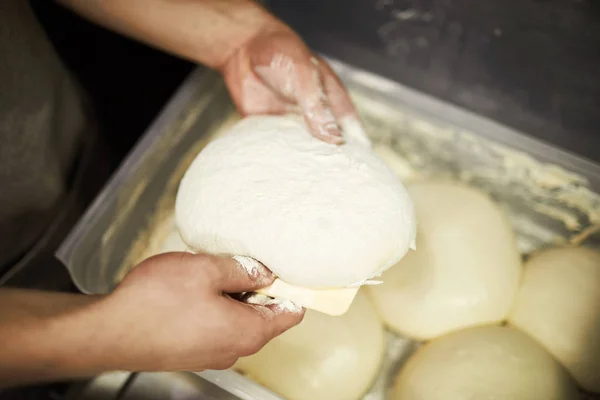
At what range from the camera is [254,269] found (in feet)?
1.97

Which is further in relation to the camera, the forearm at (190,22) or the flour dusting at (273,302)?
the forearm at (190,22)

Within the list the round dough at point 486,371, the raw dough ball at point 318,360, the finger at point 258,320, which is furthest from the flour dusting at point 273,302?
the round dough at point 486,371

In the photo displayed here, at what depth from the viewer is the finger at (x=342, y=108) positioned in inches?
29.5

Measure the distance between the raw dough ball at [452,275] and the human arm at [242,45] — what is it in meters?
0.24

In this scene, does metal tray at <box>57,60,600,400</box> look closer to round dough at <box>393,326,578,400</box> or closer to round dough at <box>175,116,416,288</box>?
round dough at <box>393,326,578,400</box>

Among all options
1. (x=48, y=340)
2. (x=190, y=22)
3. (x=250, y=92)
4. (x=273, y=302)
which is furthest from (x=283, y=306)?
(x=190, y=22)

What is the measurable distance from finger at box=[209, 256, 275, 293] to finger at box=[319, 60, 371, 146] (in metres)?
0.26

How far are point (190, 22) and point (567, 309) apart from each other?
753mm

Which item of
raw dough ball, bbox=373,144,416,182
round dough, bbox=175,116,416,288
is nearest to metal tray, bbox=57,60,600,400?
raw dough ball, bbox=373,144,416,182

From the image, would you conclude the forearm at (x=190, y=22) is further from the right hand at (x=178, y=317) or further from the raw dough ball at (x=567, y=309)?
the raw dough ball at (x=567, y=309)

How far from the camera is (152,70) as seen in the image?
117 cm

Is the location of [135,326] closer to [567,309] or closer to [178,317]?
[178,317]

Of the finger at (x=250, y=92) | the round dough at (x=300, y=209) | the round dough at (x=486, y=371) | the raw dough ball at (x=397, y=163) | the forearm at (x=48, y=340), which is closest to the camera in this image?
the forearm at (x=48, y=340)

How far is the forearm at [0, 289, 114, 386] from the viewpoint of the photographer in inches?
17.2
